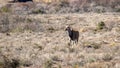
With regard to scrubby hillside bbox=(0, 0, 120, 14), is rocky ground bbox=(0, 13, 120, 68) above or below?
above

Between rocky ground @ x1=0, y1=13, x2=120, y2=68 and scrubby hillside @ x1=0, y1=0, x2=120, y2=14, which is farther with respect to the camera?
scrubby hillside @ x1=0, y1=0, x2=120, y2=14

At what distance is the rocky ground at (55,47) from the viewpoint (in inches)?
512

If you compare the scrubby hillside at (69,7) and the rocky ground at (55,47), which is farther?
the scrubby hillside at (69,7)

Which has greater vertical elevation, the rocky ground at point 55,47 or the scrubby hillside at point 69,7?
the rocky ground at point 55,47

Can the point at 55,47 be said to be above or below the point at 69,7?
above

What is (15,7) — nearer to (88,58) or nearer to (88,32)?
(88,32)

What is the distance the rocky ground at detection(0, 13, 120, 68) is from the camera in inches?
512

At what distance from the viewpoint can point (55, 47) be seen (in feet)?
56.1

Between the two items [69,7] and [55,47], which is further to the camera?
[69,7]

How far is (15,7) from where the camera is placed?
42.2m

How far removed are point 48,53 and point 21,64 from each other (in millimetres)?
2267

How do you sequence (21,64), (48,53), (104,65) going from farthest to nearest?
(48,53) < (21,64) < (104,65)

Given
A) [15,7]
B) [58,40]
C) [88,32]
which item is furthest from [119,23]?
[15,7]

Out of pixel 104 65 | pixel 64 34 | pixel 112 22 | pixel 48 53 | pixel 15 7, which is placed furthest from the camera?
pixel 15 7
